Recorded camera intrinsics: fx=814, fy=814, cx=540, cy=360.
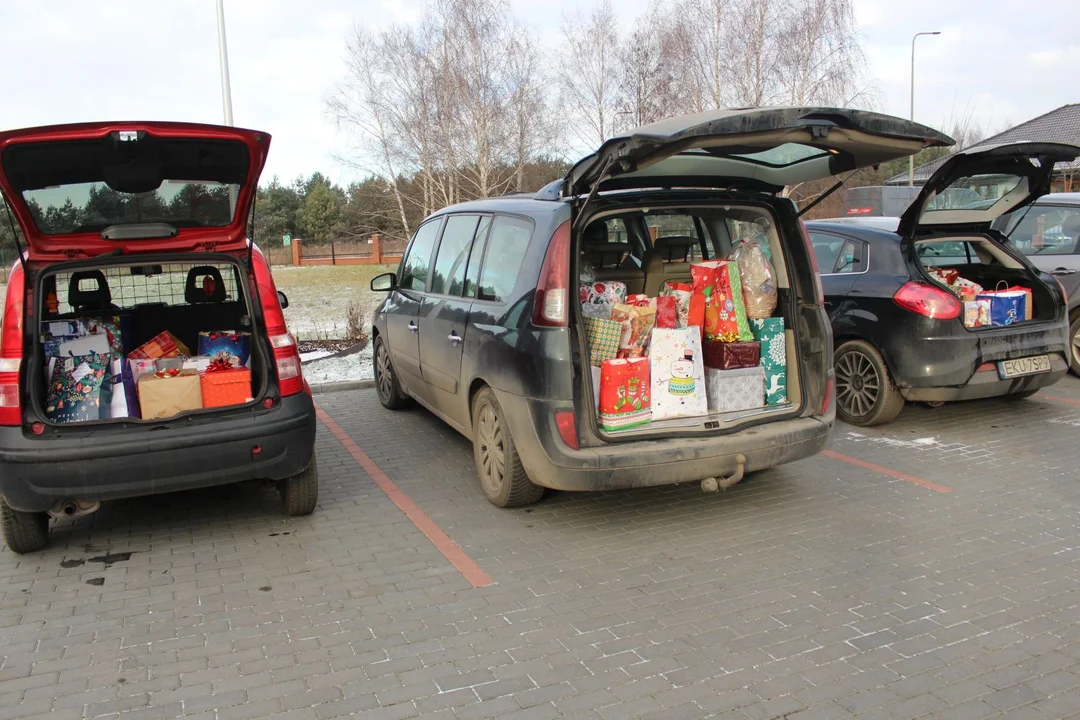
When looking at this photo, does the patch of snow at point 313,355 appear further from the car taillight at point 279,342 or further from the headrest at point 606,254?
the headrest at point 606,254

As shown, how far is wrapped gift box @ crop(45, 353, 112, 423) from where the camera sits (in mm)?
4457

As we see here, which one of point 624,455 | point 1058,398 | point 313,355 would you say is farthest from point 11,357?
point 1058,398

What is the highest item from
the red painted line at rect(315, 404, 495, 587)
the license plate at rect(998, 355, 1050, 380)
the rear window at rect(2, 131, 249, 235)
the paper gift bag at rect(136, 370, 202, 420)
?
the rear window at rect(2, 131, 249, 235)

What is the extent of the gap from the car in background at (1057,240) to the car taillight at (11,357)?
27.4 ft

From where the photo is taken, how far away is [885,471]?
18.3ft

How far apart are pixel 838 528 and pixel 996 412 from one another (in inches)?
135

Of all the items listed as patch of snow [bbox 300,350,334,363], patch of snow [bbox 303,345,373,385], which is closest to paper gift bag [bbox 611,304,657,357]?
patch of snow [bbox 303,345,373,385]

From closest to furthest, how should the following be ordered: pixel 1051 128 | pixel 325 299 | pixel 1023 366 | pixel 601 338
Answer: pixel 601 338 < pixel 1023 366 < pixel 325 299 < pixel 1051 128

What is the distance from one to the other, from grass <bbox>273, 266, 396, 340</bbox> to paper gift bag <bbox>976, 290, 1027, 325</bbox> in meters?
8.60

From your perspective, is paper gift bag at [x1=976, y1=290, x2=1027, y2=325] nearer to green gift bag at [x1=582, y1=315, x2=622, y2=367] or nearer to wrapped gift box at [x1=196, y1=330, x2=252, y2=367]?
green gift bag at [x1=582, y1=315, x2=622, y2=367]

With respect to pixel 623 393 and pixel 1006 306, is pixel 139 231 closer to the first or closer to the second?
pixel 623 393

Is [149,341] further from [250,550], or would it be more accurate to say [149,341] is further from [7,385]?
[250,550]

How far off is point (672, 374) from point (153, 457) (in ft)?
9.34

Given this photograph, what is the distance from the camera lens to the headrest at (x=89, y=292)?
5082 mm
